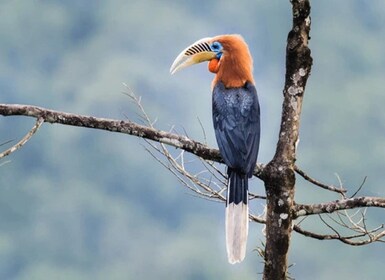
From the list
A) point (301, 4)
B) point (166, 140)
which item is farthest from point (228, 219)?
point (301, 4)

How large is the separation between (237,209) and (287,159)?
1.63 ft

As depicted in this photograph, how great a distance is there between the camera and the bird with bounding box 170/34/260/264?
196 inches

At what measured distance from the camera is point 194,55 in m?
5.86

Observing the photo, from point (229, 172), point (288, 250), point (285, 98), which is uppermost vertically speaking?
point (285, 98)

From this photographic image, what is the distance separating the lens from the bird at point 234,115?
16.4ft

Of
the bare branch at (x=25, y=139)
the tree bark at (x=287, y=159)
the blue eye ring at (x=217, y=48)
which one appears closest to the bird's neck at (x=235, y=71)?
the blue eye ring at (x=217, y=48)

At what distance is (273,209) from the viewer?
16.1 ft

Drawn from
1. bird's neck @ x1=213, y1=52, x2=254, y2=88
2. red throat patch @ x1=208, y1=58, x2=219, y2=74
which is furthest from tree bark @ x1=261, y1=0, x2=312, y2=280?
red throat patch @ x1=208, y1=58, x2=219, y2=74

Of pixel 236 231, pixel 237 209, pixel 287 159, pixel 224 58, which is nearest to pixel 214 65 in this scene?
pixel 224 58

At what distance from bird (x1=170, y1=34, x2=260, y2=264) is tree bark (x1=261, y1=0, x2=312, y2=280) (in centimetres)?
18

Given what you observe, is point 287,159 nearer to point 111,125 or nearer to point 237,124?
point 237,124

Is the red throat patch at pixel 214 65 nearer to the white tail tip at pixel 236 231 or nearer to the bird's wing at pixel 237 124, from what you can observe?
the bird's wing at pixel 237 124

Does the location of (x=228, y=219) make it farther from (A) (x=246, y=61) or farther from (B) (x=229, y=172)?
(A) (x=246, y=61)

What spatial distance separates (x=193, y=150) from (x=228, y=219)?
548 mm
